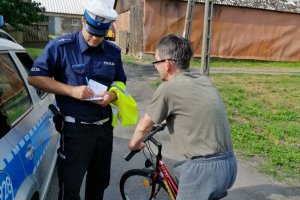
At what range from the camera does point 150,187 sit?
11.4ft

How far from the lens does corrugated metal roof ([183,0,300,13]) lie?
18.8 meters

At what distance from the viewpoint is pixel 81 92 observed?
8.63 ft

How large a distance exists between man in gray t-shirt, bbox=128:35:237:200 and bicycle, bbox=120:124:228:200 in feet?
1.62

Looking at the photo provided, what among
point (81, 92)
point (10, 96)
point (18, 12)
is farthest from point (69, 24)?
point (81, 92)

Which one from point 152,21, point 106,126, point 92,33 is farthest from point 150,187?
point 152,21

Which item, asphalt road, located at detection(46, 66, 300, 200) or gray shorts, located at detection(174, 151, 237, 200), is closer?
gray shorts, located at detection(174, 151, 237, 200)

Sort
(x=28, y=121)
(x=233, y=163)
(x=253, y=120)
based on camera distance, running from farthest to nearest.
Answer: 1. (x=253, y=120)
2. (x=28, y=121)
3. (x=233, y=163)

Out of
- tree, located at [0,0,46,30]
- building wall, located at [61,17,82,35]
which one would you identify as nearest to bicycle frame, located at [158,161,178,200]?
tree, located at [0,0,46,30]

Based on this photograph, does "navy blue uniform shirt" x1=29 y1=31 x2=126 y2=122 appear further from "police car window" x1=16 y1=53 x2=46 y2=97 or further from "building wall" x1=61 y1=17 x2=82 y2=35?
"building wall" x1=61 y1=17 x2=82 y2=35

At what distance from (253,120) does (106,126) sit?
529 centimetres

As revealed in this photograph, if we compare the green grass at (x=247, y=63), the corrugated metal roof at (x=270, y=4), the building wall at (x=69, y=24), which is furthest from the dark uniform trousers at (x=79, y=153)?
the building wall at (x=69, y=24)

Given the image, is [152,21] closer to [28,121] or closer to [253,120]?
[253,120]

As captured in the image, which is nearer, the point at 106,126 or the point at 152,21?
the point at 106,126

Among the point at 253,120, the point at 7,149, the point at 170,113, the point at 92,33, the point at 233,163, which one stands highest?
the point at 92,33
